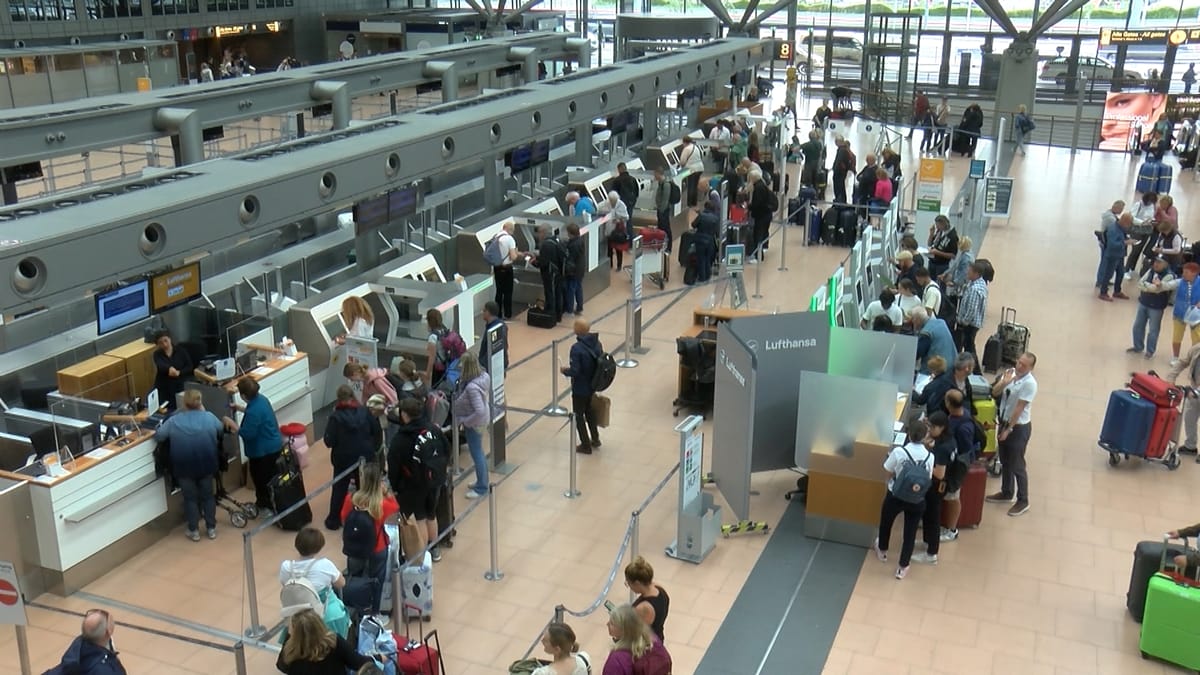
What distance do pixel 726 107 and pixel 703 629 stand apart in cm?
2183

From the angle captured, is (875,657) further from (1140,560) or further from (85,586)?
(85,586)

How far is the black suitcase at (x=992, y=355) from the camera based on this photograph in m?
12.9

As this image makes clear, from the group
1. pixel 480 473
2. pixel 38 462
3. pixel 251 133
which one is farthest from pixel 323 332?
pixel 251 133

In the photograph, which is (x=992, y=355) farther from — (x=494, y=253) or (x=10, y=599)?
(x=10, y=599)

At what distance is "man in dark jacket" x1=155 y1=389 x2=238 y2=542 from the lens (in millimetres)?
8805

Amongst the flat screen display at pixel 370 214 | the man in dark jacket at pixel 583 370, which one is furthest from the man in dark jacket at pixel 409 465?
the flat screen display at pixel 370 214

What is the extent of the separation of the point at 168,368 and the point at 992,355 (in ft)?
29.6

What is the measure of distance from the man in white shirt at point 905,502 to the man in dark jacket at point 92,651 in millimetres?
5519

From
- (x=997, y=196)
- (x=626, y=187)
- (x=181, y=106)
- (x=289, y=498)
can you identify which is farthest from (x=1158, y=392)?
(x=181, y=106)

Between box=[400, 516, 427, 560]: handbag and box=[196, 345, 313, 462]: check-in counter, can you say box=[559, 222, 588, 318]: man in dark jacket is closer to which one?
box=[196, 345, 313, 462]: check-in counter

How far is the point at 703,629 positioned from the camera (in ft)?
26.1

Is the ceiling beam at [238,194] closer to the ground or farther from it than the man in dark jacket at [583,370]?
farther from it

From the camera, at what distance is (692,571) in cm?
877

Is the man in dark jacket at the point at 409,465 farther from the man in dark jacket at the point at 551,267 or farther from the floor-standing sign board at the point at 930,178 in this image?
the floor-standing sign board at the point at 930,178
